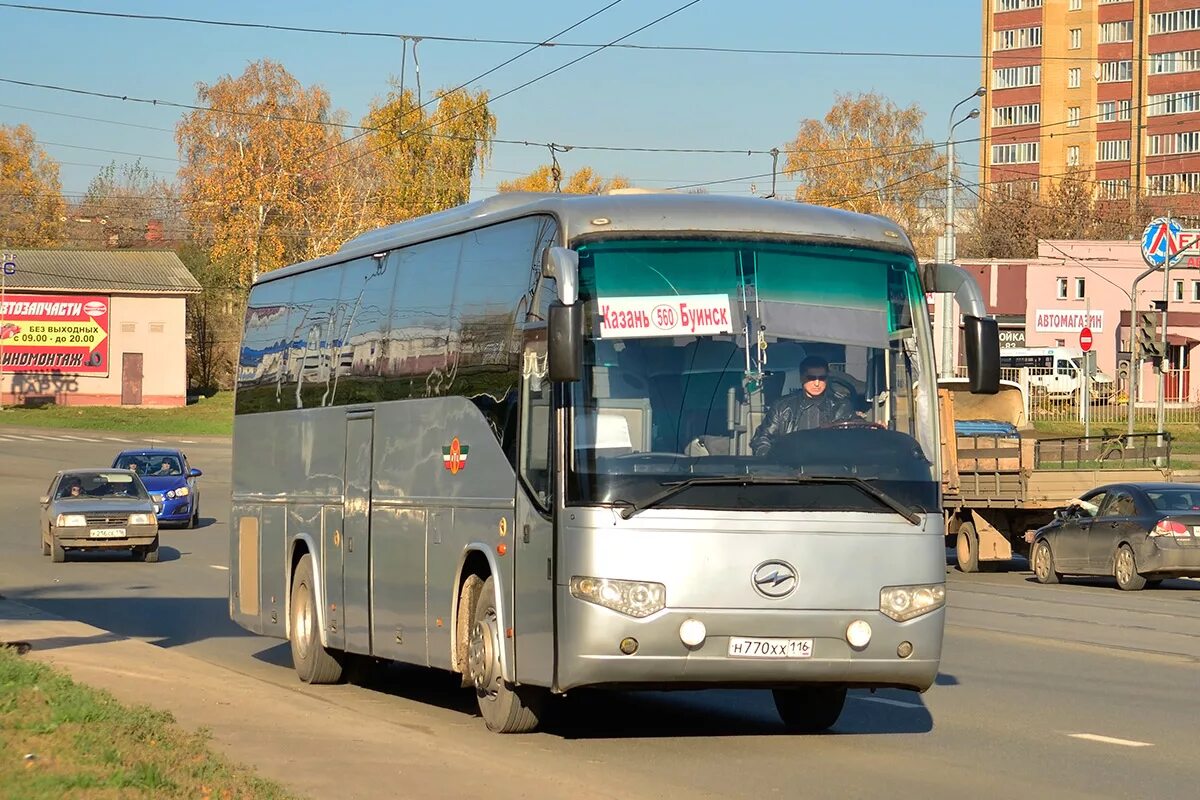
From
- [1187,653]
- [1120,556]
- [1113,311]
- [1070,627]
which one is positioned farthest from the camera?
[1113,311]

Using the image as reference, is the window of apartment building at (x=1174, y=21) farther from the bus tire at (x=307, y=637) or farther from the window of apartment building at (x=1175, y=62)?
the bus tire at (x=307, y=637)

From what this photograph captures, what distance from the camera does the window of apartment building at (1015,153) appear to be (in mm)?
121125

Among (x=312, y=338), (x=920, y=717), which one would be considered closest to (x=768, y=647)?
(x=920, y=717)

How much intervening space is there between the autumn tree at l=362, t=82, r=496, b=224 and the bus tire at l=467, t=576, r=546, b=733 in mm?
75253

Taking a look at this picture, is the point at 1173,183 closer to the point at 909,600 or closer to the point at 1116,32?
the point at 1116,32

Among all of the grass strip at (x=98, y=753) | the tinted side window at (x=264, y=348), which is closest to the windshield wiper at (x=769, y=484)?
the grass strip at (x=98, y=753)

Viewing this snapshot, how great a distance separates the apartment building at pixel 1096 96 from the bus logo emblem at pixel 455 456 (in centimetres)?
10443

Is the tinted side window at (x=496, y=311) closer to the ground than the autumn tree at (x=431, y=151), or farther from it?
closer to the ground

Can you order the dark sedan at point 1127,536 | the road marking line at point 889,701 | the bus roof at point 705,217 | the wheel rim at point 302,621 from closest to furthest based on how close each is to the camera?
the bus roof at point 705,217, the road marking line at point 889,701, the wheel rim at point 302,621, the dark sedan at point 1127,536

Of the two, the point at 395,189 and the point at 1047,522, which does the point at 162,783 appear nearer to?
the point at 1047,522

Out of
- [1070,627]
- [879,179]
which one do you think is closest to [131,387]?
[879,179]

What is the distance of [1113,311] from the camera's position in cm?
8688

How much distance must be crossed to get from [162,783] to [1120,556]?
1965cm

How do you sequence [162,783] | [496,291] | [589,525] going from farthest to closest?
[496,291] < [589,525] < [162,783]
